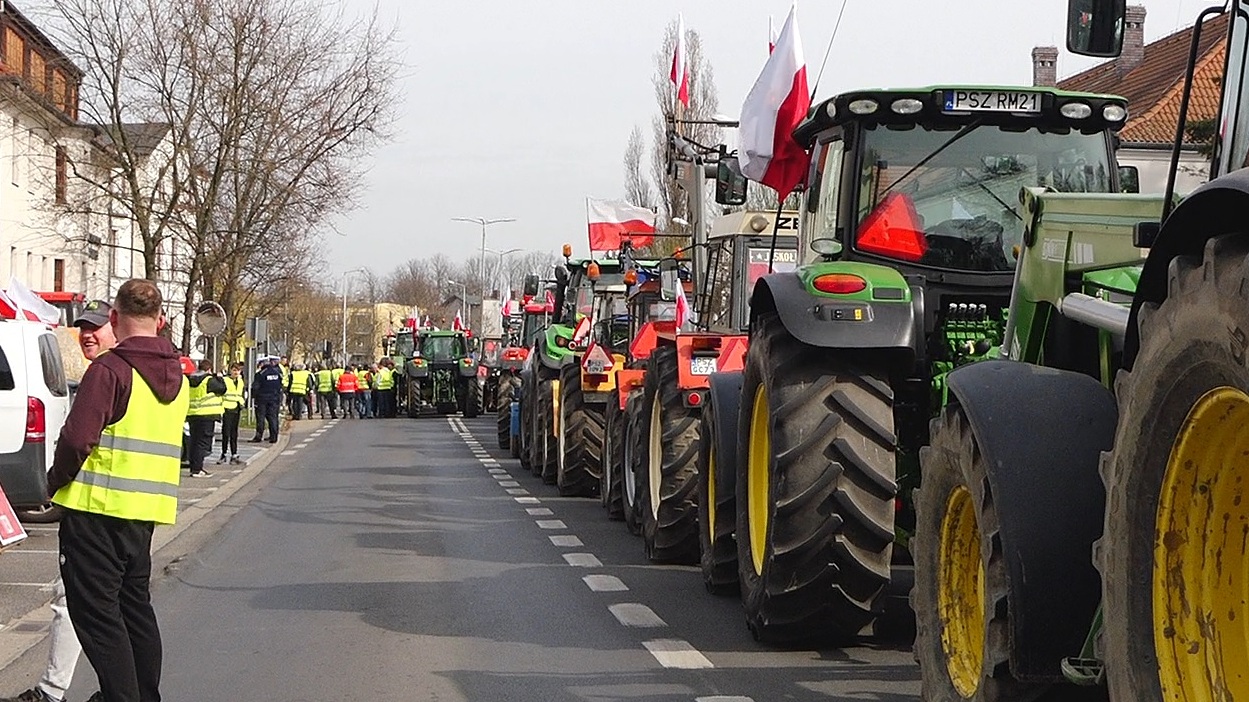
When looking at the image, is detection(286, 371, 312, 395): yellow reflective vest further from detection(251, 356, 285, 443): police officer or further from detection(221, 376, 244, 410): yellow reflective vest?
detection(221, 376, 244, 410): yellow reflective vest

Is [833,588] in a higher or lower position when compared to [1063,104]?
lower

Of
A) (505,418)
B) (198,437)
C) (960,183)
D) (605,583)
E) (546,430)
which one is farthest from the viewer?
(505,418)

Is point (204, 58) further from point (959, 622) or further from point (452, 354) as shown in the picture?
point (959, 622)

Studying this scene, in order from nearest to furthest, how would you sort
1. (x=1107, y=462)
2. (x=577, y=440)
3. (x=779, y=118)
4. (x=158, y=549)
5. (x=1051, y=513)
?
(x=1107, y=462) < (x=1051, y=513) < (x=779, y=118) < (x=158, y=549) < (x=577, y=440)

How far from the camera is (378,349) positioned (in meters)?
136

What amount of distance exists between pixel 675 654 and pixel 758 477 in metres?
1.08

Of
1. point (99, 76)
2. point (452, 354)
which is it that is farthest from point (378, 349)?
point (99, 76)

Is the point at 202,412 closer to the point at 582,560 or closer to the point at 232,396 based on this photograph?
the point at 232,396

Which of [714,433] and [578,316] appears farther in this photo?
[578,316]

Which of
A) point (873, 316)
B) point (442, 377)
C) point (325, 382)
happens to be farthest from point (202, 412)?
point (325, 382)

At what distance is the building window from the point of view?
1411 inches

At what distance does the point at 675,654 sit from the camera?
8367mm

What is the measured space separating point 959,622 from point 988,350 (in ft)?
9.60

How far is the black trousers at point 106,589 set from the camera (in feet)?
20.6
